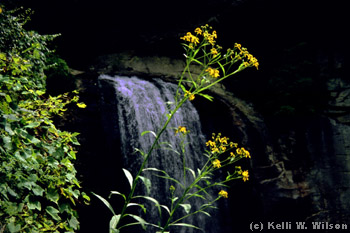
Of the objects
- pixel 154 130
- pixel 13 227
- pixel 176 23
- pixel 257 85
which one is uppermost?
pixel 176 23

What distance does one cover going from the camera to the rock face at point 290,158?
7.02 meters

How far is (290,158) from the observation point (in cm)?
746

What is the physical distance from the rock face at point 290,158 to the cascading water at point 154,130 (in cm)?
54

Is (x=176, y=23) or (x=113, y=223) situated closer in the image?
(x=113, y=223)

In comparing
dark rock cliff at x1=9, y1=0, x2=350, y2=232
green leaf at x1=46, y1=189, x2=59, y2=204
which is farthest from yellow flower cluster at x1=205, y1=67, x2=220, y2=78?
dark rock cliff at x1=9, y1=0, x2=350, y2=232

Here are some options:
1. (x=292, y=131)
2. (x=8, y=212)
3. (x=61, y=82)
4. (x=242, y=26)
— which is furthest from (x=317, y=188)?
(x=8, y=212)

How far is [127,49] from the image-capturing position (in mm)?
9008

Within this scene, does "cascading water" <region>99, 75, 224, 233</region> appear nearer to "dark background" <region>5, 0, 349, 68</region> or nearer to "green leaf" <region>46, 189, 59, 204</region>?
"dark background" <region>5, 0, 349, 68</region>

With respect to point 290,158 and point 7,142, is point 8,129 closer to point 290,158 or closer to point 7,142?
point 7,142

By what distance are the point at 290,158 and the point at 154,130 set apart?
3.71 m

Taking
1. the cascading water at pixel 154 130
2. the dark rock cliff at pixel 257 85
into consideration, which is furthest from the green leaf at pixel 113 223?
the cascading water at pixel 154 130

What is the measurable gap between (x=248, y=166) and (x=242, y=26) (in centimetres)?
482

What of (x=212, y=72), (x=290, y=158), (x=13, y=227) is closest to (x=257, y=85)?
(x=290, y=158)

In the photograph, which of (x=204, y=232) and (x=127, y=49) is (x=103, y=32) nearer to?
(x=127, y=49)
